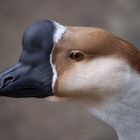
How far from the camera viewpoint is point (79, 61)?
2.40 meters

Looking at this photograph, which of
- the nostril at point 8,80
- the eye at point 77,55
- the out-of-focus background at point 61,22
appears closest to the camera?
the eye at point 77,55

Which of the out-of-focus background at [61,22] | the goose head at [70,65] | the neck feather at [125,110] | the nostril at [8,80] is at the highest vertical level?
the goose head at [70,65]

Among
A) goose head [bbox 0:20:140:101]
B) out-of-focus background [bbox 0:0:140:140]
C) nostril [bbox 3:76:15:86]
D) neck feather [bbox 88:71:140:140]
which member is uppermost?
goose head [bbox 0:20:140:101]

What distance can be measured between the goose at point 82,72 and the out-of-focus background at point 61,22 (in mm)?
2405

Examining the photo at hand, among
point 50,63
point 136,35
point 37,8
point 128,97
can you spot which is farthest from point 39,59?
point 37,8

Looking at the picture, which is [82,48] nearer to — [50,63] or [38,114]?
[50,63]

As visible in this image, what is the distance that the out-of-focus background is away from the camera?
5023 millimetres

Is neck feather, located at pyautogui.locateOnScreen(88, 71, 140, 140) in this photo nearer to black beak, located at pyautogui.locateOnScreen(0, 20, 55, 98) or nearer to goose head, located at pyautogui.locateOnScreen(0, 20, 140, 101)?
goose head, located at pyautogui.locateOnScreen(0, 20, 140, 101)

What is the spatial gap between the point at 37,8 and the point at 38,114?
5.49 ft

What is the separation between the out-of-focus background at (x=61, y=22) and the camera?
5.02m

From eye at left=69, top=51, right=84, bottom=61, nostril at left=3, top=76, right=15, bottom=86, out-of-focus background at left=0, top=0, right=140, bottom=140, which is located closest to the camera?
eye at left=69, top=51, right=84, bottom=61

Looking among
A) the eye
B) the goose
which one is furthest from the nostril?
the eye

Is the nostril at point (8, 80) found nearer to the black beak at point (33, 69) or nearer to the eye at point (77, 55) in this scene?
the black beak at point (33, 69)

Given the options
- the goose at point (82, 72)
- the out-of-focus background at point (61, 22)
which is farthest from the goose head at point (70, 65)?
the out-of-focus background at point (61, 22)
